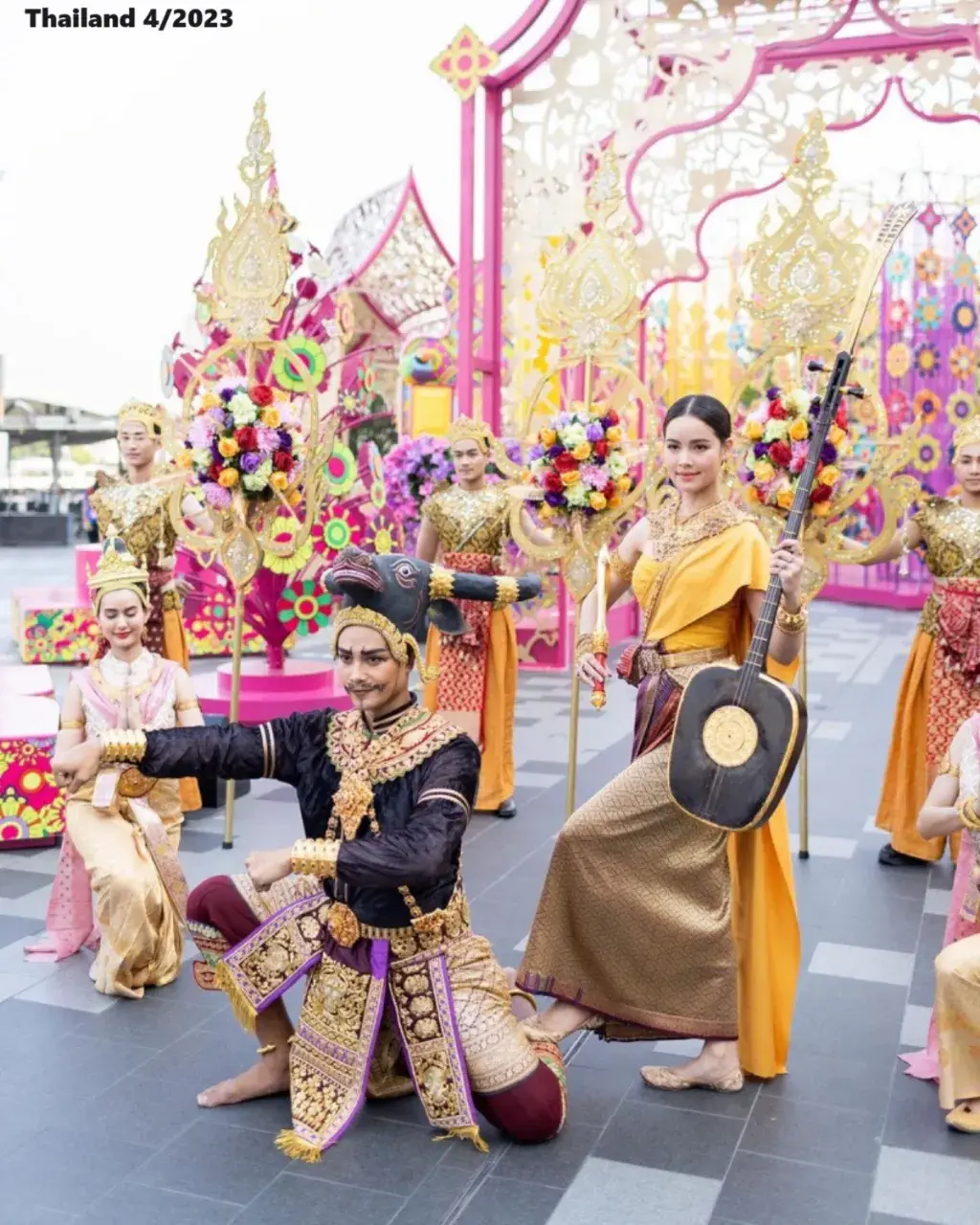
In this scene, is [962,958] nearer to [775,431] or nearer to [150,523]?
[775,431]

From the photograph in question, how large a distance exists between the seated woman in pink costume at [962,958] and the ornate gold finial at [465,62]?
17.4ft

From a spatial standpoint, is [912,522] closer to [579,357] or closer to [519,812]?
[579,357]

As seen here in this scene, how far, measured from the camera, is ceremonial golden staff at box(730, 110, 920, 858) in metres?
4.94

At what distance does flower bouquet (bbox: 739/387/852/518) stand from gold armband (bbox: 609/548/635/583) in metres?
1.23

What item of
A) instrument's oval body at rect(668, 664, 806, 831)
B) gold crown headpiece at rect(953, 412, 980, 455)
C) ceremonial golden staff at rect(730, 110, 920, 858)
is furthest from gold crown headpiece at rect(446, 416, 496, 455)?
instrument's oval body at rect(668, 664, 806, 831)

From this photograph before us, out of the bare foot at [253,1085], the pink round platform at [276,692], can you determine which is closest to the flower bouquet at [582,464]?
the bare foot at [253,1085]

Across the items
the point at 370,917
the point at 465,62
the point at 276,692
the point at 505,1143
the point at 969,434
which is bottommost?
the point at 505,1143

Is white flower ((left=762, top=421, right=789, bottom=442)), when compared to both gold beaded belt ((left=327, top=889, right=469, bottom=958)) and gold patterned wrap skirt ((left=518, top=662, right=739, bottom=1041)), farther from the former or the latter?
gold beaded belt ((left=327, top=889, right=469, bottom=958))

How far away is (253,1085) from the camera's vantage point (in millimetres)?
3055

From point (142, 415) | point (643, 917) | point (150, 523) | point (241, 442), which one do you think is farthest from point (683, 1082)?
point (142, 415)

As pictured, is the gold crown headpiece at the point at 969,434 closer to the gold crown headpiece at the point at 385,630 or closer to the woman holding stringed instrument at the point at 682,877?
the woman holding stringed instrument at the point at 682,877

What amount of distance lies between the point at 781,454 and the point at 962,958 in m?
2.10

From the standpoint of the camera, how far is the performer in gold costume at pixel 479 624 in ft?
19.1

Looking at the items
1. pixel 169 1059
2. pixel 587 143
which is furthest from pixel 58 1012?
pixel 587 143
